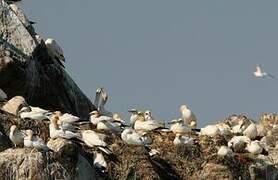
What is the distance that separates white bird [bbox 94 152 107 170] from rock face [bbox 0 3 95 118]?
5.48 meters

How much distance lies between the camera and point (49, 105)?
43.5 metres

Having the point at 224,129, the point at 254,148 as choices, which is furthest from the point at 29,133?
the point at 254,148

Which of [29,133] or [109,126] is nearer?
[29,133]

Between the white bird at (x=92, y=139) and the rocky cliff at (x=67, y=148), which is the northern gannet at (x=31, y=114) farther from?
the white bird at (x=92, y=139)

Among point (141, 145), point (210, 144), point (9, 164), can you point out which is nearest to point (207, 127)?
point (210, 144)

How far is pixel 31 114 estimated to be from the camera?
36.9 meters

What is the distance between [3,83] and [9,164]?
7.89m

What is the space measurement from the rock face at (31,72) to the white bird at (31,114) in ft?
11.9

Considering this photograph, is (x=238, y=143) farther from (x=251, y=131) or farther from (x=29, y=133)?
(x=29, y=133)

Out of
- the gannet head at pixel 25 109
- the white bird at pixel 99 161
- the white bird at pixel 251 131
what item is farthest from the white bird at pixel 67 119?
the white bird at pixel 251 131

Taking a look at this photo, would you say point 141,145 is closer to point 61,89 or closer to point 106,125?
point 106,125

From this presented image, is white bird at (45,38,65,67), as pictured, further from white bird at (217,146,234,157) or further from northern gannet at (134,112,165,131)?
white bird at (217,146,234,157)

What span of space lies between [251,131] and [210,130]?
95.7 inches

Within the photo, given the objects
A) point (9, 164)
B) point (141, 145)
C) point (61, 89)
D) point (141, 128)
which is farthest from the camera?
point (61, 89)
